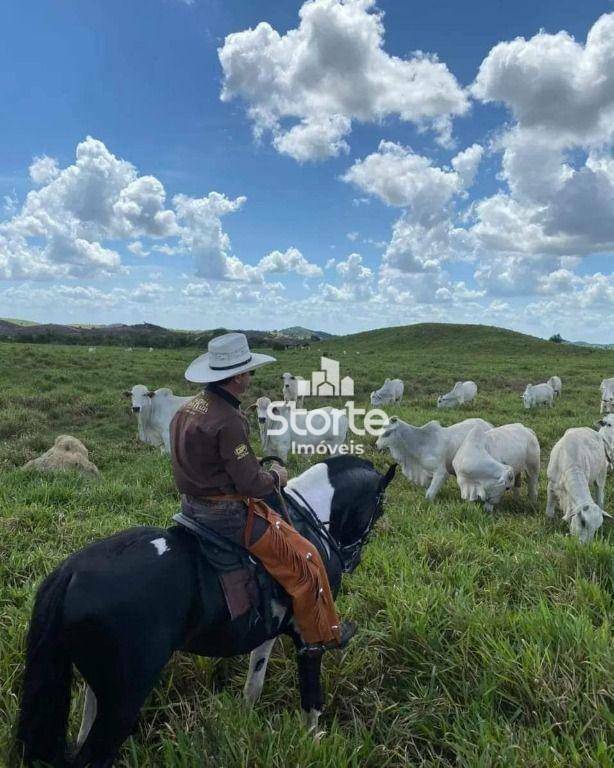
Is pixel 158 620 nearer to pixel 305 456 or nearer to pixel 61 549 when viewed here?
pixel 61 549

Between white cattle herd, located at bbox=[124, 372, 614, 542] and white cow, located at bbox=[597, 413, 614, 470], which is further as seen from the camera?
white cow, located at bbox=[597, 413, 614, 470]

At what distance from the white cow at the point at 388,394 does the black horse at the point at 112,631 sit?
16.8 metres

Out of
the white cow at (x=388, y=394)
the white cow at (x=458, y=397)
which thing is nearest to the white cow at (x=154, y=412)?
the white cow at (x=388, y=394)

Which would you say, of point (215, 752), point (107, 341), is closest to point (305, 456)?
point (215, 752)

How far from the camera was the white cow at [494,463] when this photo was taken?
7.75m

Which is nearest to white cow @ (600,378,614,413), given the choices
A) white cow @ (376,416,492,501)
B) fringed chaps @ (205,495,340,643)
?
white cow @ (376,416,492,501)

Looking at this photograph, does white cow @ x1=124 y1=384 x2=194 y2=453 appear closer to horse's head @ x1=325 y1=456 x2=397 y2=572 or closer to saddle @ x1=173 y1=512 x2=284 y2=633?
horse's head @ x1=325 y1=456 x2=397 y2=572

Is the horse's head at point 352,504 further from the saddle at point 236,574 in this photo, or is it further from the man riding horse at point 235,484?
the saddle at point 236,574

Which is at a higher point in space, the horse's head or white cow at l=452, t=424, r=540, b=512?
the horse's head

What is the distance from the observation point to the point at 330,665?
151 inches

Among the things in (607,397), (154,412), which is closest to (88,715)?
(154,412)

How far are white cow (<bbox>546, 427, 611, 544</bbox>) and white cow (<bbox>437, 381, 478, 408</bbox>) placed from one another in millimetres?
10617

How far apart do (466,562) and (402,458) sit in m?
4.29

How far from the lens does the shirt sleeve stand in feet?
10.1
